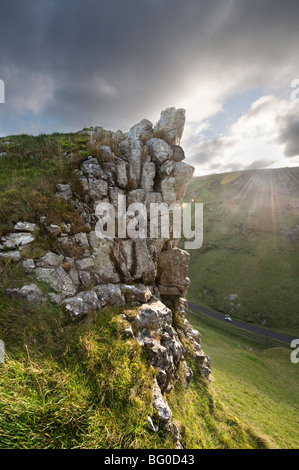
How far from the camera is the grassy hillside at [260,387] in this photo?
1457 cm

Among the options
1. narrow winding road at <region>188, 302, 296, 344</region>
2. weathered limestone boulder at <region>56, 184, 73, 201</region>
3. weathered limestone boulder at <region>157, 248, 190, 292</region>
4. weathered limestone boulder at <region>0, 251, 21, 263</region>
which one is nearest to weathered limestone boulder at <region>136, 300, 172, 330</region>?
weathered limestone boulder at <region>157, 248, 190, 292</region>

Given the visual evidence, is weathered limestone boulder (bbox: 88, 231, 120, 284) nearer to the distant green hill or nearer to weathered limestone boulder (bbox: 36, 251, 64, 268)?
weathered limestone boulder (bbox: 36, 251, 64, 268)

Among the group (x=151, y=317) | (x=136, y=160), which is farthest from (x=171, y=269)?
(x=136, y=160)

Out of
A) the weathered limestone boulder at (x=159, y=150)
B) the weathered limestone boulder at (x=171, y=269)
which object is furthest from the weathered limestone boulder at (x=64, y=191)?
the weathered limestone boulder at (x=171, y=269)

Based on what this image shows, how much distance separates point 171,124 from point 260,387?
3568 centimetres

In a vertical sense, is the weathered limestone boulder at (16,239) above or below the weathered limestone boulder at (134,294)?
above

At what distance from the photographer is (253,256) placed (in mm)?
97062

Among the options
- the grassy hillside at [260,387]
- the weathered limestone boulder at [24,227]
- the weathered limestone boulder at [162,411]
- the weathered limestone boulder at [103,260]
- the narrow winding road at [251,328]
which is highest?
the weathered limestone boulder at [24,227]

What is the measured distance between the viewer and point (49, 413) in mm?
4715

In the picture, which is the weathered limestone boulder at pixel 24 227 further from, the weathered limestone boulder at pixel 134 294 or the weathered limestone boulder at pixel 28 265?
the weathered limestone boulder at pixel 134 294

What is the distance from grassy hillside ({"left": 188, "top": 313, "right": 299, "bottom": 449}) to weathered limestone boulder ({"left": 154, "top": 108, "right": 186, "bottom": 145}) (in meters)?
21.5

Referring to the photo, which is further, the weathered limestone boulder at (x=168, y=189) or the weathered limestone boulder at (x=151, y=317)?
the weathered limestone boulder at (x=168, y=189)

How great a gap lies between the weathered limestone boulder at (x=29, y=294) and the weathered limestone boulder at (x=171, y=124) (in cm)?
1605
